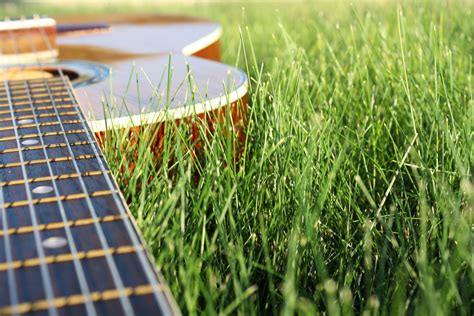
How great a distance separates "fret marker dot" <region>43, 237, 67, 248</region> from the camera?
3.02 feet

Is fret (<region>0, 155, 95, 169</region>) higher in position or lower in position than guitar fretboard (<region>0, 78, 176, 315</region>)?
lower

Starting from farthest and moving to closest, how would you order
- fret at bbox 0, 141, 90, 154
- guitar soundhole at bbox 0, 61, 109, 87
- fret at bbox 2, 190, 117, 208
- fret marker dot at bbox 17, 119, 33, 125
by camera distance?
guitar soundhole at bbox 0, 61, 109, 87 < fret marker dot at bbox 17, 119, 33, 125 < fret at bbox 0, 141, 90, 154 < fret at bbox 2, 190, 117, 208

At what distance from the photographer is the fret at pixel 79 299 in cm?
77

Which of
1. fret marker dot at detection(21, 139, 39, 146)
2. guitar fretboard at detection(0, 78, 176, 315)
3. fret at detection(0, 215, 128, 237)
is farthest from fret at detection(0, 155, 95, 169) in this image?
fret at detection(0, 215, 128, 237)

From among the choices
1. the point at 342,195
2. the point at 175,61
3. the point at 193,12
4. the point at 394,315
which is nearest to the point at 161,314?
the point at 394,315

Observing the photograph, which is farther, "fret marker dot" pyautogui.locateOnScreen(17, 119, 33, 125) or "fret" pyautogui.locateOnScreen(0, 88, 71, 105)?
"fret" pyautogui.locateOnScreen(0, 88, 71, 105)

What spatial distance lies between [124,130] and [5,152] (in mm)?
278

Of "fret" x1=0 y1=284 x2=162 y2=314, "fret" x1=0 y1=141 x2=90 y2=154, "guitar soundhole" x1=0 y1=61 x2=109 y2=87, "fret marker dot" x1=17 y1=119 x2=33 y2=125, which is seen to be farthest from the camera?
"guitar soundhole" x1=0 y1=61 x2=109 y2=87

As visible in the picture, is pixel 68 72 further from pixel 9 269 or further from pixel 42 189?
pixel 9 269

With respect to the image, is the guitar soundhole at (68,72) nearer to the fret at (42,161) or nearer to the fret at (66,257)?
the fret at (42,161)

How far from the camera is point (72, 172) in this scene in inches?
46.3

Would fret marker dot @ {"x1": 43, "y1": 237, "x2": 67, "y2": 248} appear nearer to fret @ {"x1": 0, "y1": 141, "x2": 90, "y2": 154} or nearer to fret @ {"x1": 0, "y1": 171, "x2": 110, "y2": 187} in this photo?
fret @ {"x1": 0, "y1": 171, "x2": 110, "y2": 187}

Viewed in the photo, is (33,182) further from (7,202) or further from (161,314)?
(161,314)

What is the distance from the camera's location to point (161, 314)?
0.77 m
